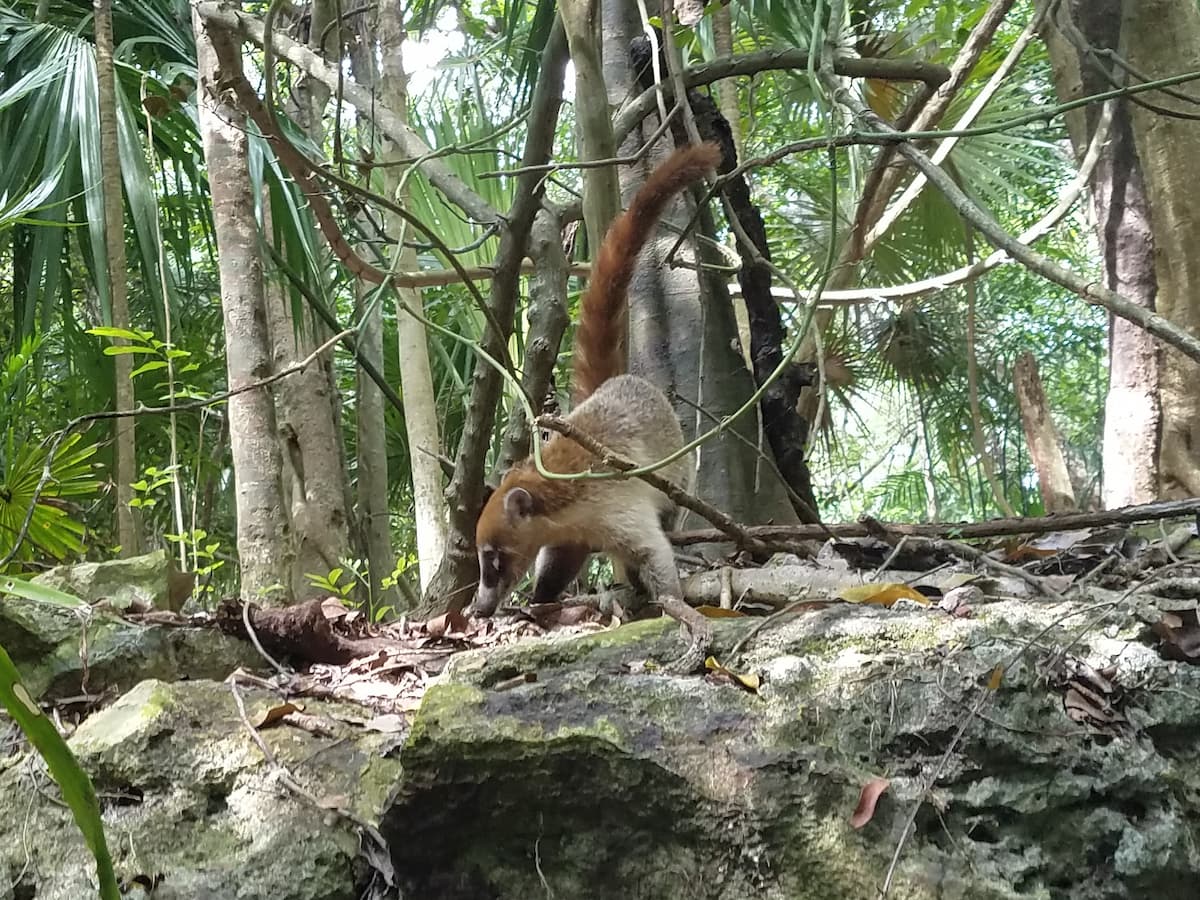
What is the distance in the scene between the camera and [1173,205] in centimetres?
377

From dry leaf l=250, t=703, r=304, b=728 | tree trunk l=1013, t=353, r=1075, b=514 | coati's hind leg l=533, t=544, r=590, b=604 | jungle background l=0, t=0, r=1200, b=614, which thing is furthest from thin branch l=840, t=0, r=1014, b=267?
dry leaf l=250, t=703, r=304, b=728

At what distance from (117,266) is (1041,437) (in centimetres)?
531

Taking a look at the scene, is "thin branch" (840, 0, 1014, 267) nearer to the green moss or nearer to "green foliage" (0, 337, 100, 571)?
the green moss

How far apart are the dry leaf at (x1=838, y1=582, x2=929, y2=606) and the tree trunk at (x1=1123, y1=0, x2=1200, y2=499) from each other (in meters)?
2.19

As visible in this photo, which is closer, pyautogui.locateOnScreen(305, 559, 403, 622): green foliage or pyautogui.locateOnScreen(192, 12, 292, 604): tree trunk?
pyautogui.locateOnScreen(192, 12, 292, 604): tree trunk

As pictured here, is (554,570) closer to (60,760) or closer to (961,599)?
(961,599)

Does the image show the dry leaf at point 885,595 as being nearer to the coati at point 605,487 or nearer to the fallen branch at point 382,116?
the coati at point 605,487

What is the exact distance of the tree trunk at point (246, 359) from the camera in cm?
343

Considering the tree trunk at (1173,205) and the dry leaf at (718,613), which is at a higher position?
the tree trunk at (1173,205)

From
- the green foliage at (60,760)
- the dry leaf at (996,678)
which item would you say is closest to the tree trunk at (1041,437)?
the dry leaf at (996,678)

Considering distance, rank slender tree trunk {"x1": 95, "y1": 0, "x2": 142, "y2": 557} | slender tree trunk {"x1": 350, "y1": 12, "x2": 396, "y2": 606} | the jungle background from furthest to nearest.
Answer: slender tree trunk {"x1": 350, "y1": 12, "x2": 396, "y2": 606} → slender tree trunk {"x1": 95, "y1": 0, "x2": 142, "y2": 557} → the jungle background

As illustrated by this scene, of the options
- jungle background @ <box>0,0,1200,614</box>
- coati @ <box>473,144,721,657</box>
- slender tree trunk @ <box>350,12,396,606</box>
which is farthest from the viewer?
slender tree trunk @ <box>350,12,396,606</box>

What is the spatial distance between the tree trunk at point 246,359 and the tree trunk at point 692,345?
61.0 inches

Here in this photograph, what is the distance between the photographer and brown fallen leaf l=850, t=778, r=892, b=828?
1448 millimetres
